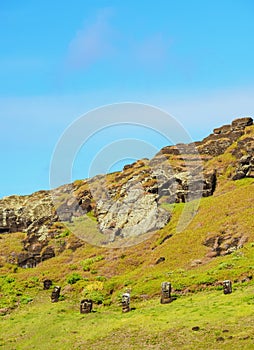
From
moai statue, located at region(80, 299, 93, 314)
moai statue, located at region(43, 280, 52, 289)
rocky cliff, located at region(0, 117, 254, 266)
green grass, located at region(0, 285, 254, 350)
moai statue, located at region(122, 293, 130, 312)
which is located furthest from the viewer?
rocky cliff, located at region(0, 117, 254, 266)

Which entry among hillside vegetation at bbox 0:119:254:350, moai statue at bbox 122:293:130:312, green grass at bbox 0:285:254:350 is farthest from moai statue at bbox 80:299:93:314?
moai statue at bbox 122:293:130:312

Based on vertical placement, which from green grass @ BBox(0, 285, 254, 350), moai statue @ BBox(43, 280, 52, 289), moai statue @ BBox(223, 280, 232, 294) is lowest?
green grass @ BBox(0, 285, 254, 350)

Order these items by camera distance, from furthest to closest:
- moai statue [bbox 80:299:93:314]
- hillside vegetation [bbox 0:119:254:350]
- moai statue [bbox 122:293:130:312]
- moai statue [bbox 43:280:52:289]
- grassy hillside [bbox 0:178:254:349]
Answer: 1. moai statue [bbox 43:280:52:289]
2. moai statue [bbox 80:299:93:314]
3. moai statue [bbox 122:293:130:312]
4. hillside vegetation [bbox 0:119:254:350]
5. grassy hillside [bbox 0:178:254:349]

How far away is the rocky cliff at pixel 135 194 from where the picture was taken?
335ft

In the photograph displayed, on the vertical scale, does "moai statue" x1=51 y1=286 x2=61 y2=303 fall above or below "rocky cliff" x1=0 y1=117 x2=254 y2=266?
below

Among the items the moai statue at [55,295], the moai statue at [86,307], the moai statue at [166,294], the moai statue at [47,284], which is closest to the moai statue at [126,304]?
the moai statue at [166,294]

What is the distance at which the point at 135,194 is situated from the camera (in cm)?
10994

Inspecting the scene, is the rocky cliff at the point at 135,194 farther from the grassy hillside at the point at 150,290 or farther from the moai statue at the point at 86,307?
the moai statue at the point at 86,307

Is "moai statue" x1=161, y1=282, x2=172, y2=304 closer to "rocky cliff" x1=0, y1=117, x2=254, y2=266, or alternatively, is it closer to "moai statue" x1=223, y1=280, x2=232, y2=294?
"moai statue" x1=223, y1=280, x2=232, y2=294

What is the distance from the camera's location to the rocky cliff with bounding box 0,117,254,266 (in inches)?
4026

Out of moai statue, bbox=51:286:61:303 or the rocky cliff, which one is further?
the rocky cliff

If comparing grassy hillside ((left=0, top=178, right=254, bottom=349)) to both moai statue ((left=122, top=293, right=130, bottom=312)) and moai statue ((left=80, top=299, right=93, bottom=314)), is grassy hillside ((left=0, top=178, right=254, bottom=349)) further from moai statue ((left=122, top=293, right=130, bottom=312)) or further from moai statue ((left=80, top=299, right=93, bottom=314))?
moai statue ((left=80, top=299, right=93, bottom=314))

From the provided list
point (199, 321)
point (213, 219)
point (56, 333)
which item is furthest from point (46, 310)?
point (213, 219)

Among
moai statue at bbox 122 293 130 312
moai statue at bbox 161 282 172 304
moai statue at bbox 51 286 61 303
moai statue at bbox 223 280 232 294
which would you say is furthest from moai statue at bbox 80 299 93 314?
moai statue at bbox 223 280 232 294
